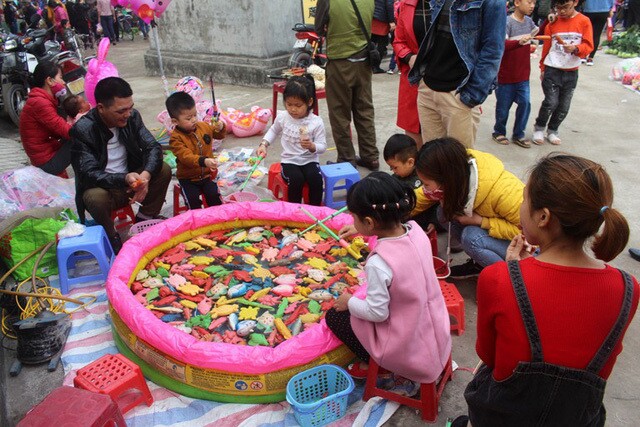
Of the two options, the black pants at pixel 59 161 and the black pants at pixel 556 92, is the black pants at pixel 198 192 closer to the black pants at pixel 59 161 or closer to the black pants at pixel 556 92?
the black pants at pixel 59 161

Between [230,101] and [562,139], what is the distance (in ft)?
15.6

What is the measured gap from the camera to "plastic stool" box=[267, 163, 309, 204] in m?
4.22

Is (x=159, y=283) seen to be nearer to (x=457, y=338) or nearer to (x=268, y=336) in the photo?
(x=268, y=336)

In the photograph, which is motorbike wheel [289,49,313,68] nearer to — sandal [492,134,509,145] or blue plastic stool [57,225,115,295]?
sandal [492,134,509,145]

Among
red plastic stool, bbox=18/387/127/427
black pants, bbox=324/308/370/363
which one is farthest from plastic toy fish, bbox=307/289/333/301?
red plastic stool, bbox=18/387/127/427

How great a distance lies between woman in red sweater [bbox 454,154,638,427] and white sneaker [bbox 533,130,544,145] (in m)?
4.79

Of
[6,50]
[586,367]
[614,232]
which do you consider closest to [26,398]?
[586,367]

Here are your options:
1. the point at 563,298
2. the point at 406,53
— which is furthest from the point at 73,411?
the point at 406,53

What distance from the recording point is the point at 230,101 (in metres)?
7.66

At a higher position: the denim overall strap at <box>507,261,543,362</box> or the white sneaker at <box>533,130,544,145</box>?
the denim overall strap at <box>507,261,543,362</box>

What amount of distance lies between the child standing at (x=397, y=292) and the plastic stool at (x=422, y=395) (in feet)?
0.28

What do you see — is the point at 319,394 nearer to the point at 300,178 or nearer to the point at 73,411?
the point at 73,411

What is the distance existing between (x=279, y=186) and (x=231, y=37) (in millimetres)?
5015

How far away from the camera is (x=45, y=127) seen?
13.8ft
